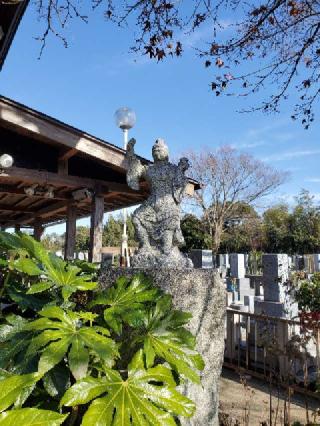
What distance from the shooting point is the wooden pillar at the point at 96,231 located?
7.18m

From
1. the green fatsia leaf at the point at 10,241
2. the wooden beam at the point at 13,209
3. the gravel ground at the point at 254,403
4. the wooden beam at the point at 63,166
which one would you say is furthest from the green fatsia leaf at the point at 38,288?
the wooden beam at the point at 13,209

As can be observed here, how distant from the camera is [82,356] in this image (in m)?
1.72

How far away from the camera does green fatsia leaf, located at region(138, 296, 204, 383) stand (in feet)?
6.77

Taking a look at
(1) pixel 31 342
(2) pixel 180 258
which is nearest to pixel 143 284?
(2) pixel 180 258

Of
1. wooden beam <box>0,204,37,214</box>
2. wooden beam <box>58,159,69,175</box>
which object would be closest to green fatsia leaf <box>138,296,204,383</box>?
wooden beam <box>58,159,69,175</box>

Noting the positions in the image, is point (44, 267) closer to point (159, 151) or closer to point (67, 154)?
point (159, 151)

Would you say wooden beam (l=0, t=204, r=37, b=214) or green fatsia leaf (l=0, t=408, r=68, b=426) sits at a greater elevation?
wooden beam (l=0, t=204, r=37, b=214)

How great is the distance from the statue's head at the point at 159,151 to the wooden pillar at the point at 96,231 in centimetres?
390

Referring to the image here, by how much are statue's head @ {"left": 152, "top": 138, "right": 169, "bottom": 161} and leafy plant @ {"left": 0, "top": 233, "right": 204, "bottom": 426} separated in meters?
1.36

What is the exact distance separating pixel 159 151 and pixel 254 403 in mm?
3445

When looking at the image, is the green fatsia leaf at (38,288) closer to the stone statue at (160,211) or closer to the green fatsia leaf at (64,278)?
the green fatsia leaf at (64,278)

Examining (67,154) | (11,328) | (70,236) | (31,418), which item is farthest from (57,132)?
(31,418)

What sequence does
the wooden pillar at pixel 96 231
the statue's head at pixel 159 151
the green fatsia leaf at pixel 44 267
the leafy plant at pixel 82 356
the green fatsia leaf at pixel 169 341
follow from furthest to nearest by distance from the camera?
the wooden pillar at pixel 96 231, the statue's head at pixel 159 151, the green fatsia leaf at pixel 44 267, the green fatsia leaf at pixel 169 341, the leafy plant at pixel 82 356

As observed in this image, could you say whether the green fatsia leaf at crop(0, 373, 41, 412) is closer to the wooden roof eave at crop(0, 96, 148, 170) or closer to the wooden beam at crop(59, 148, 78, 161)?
the wooden roof eave at crop(0, 96, 148, 170)
